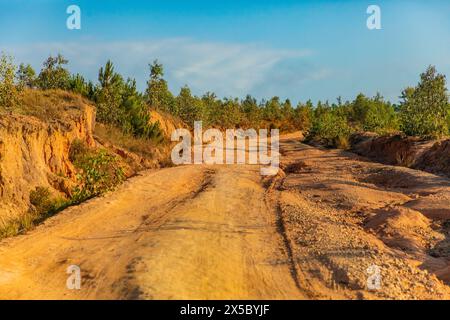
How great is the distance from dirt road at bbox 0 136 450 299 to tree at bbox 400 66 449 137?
832 centimetres

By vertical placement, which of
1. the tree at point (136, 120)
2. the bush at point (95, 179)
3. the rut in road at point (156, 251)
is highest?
the tree at point (136, 120)

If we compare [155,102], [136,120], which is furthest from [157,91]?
[136,120]

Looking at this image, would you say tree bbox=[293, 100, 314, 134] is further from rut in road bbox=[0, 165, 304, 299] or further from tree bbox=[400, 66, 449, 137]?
rut in road bbox=[0, 165, 304, 299]

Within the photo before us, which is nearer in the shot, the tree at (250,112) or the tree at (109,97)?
the tree at (109,97)

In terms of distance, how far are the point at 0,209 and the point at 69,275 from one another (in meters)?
3.81

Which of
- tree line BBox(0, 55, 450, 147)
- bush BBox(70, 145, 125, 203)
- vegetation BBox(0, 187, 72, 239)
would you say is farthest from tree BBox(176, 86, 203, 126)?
vegetation BBox(0, 187, 72, 239)

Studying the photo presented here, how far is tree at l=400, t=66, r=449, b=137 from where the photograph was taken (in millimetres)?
21188

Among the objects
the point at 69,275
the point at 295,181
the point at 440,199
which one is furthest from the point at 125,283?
the point at 295,181

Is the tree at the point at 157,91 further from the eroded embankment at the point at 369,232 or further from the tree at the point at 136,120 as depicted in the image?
the eroded embankment at the point at 369,232

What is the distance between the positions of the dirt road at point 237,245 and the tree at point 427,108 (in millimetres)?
8320

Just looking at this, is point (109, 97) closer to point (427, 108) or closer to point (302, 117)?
point (427, 108)

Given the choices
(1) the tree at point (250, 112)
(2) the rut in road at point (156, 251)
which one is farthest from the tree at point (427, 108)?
(1) the tree at point (250, 112)

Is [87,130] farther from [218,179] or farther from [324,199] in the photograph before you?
[324,199]

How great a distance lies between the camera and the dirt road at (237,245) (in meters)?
6.00
